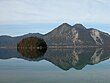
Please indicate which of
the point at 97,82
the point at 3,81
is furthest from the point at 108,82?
the point at 3,81

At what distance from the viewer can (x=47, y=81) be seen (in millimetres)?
48969

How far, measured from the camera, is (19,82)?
47469 millimetres

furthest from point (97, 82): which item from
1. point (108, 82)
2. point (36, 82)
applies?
point (36, 82)

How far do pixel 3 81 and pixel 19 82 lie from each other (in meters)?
2.64

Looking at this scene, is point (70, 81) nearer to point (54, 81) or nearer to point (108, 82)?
point (54, 81)

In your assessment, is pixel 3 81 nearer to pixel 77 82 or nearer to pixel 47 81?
pixel 47 81

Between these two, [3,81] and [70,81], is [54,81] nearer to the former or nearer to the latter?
[70,81]

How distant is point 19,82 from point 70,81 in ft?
25.0

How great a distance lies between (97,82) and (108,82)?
159 centimetres

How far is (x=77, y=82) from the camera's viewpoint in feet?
155

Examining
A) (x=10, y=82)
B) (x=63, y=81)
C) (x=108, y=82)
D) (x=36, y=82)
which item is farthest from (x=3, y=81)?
(x=108, y=82)

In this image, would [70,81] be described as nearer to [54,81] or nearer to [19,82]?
[54,81]

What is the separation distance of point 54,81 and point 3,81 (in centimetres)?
760

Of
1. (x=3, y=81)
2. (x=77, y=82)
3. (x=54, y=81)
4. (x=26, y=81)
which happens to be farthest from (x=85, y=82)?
(x=3, y=81)
